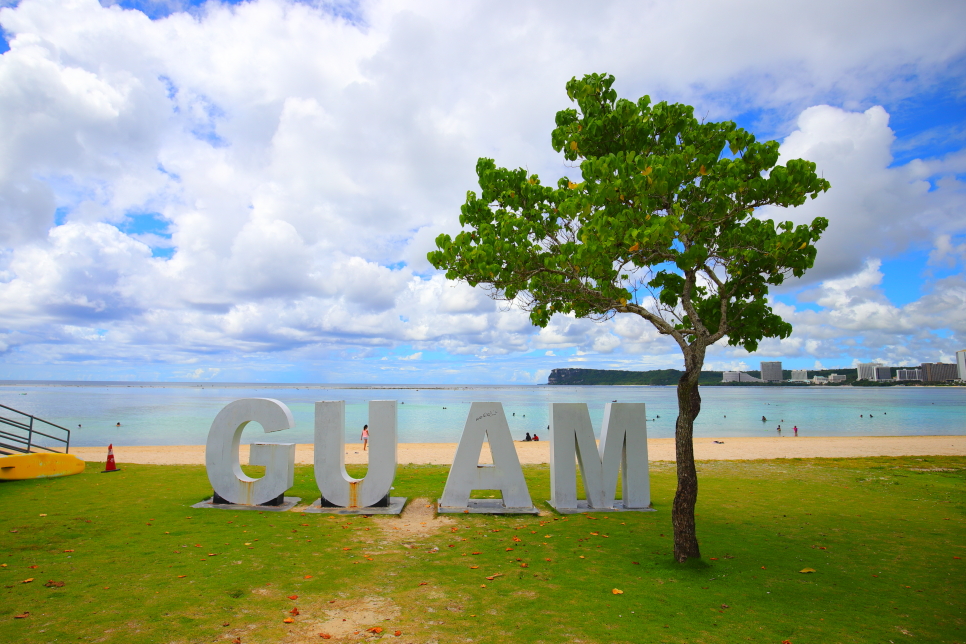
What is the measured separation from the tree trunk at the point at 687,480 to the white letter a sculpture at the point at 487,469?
4084 mm

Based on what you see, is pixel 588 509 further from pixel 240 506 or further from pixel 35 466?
pixel 35 466

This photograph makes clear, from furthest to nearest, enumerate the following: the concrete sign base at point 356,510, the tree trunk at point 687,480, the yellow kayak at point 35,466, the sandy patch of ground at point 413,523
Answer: the yellow kayak at point 35,466 → the concrete sign base at point 356,510 → the sandy patch of ground at point 413,523 → the tree trunk at point 687,480

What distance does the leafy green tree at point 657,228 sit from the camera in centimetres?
723

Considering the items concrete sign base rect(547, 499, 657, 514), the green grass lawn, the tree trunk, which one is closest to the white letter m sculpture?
concrete sign base rect(547, 499, 657, 514)

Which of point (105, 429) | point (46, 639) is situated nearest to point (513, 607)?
point (46, 639)

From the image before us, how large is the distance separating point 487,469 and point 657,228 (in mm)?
6701

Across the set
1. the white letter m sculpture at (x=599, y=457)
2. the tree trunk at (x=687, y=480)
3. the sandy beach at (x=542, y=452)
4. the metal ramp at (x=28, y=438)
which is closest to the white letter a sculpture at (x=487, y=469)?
the white letter m sculpture at (x=599, y=457)

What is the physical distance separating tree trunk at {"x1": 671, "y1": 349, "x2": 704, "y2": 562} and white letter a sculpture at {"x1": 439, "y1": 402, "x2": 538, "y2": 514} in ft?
13.4

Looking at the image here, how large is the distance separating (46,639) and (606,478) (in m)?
9.55

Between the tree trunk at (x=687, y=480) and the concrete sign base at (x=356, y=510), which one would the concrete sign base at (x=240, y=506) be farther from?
the tree trunk at (x=687, y=480)

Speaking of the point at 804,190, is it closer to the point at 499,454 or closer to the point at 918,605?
the point at 918,605

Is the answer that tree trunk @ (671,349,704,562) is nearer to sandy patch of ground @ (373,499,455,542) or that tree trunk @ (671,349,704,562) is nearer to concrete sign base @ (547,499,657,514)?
concrete sign base @ (547,499,657,514)

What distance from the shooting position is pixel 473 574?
706 centimetres

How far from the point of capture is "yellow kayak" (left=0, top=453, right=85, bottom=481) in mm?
12977
